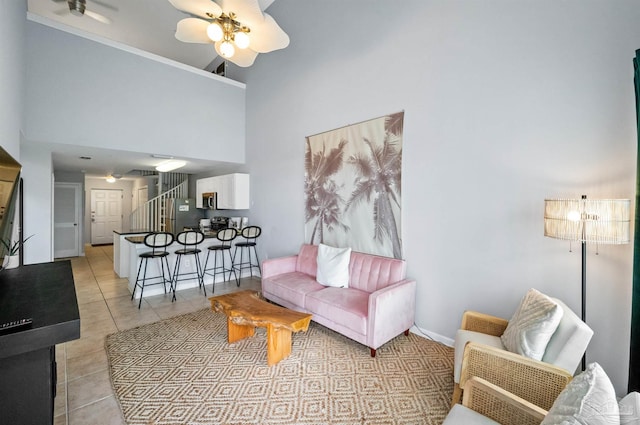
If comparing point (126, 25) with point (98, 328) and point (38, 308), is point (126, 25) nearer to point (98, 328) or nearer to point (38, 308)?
point (98, 328)

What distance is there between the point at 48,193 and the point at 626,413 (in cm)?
669

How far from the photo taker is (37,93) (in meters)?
3.68

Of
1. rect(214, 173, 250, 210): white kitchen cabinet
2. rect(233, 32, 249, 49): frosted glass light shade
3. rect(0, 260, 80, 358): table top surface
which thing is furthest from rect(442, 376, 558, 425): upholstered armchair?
rect(214, 173, 250, 210): white kitchen cabinet

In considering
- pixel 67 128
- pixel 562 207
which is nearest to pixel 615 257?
pixel 562 207

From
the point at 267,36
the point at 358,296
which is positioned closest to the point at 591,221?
the point at 358,296

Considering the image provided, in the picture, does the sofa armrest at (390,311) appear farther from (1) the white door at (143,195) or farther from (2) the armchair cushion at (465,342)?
(1) the white door at (143,195)

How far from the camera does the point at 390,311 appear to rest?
8.95ft

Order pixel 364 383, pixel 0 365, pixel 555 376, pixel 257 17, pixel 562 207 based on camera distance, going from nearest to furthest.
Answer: pixel 0 365 < pixel 555 376 < pixel 562 207 < pixel 364 383 < pixel 257 17

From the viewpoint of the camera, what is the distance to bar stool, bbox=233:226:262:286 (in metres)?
5.22

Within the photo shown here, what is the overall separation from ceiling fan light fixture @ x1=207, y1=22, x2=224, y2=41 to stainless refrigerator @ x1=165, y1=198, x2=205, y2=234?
17.7ft

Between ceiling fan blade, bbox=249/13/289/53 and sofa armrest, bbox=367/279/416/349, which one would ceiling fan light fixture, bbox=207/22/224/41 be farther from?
sofa armrest, bbox=367/279/416/349

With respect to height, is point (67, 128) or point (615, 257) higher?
point (67, 128)

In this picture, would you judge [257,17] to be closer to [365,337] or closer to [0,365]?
[0,365]

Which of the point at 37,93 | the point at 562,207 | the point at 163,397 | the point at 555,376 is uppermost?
the point at 37,93
